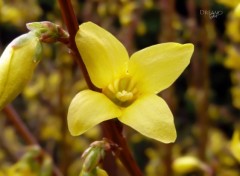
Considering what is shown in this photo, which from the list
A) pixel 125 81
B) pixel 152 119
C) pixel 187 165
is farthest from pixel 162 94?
pixel 152 119

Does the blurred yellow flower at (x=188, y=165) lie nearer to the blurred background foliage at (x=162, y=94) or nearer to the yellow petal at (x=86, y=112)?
the blurred background foliage at (x=162, y=94)

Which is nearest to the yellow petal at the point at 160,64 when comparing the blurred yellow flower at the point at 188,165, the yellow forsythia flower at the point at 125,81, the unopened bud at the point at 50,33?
the yellow forsythia flower at the point at 125,81

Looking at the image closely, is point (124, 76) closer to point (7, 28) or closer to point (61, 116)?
point (61, 116)

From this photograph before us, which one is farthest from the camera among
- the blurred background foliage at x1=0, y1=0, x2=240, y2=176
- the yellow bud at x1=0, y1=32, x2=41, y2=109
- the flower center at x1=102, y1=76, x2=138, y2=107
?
the blurred background foliage at x1=0, y1=0, x2=240, y2=176

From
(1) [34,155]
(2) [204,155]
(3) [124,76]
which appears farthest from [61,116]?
(3) [124,76]

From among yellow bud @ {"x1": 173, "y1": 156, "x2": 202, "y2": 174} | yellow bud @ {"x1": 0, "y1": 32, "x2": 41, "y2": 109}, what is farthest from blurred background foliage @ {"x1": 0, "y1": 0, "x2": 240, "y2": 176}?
yellow bud @ {"x1": 0, "y1": 32, "x2": 41, "y2": 109}

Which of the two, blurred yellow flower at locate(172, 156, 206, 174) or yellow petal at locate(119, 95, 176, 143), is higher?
yellow petal at locate(119, 95, 176, 143)

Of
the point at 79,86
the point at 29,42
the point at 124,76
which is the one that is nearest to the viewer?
the point at 29,42

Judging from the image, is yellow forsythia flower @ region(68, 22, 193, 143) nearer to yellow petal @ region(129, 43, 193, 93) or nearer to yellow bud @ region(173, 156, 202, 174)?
yellow petal @ region(129, 43, 193, 93)
